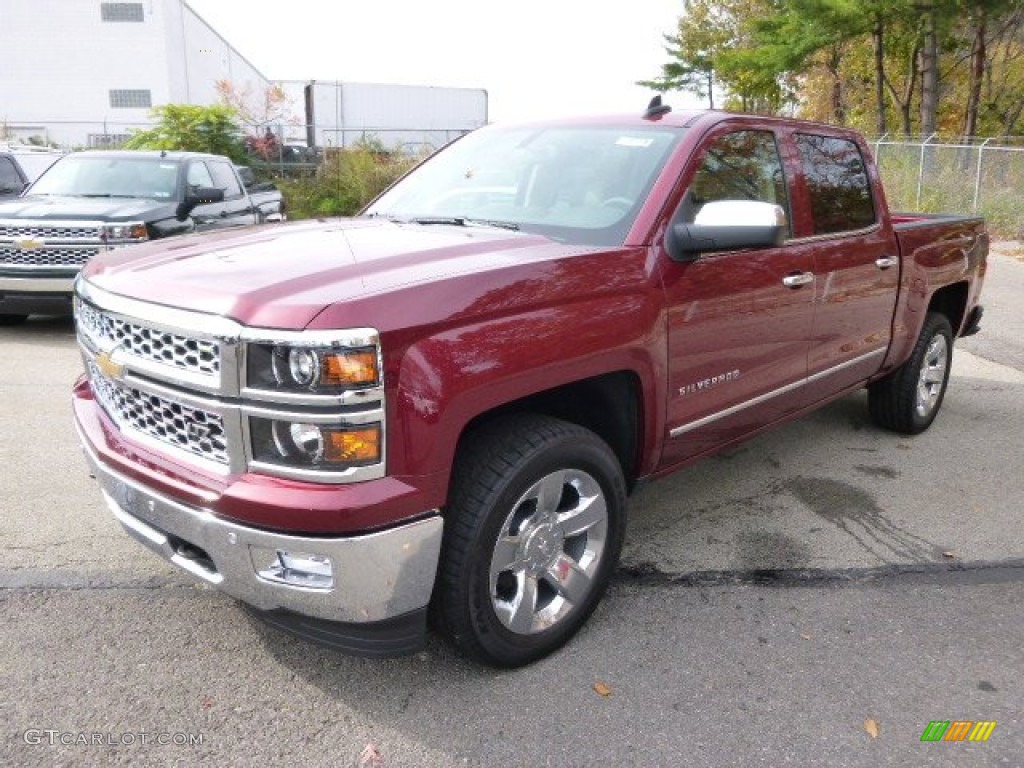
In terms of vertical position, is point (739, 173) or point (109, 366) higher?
point (739, 173)

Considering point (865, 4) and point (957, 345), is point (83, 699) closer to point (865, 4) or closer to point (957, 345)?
point (957, 345)

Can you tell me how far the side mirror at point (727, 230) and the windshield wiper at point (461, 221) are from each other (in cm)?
64

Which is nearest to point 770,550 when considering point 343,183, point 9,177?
point 9,177

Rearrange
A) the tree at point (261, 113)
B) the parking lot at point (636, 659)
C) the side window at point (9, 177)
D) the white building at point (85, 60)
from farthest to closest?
1. the white building at point (85, 60)
2. the tree at point (261, 113)
3. the side window at point (9, 177)
4. the parking lot at point (636, 659)

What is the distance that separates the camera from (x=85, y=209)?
7957mm

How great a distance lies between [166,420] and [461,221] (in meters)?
1.45

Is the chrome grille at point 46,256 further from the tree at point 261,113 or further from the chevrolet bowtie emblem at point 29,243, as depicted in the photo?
the tree at point 261,113

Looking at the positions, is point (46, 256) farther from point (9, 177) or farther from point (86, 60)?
point (86, 60)

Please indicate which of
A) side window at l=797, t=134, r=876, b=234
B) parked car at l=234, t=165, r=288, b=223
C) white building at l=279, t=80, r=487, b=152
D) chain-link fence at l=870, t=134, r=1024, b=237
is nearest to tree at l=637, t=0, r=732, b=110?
white building at l=279, t=80, r=487, b=152

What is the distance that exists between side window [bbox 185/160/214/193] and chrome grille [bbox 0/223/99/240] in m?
1.47

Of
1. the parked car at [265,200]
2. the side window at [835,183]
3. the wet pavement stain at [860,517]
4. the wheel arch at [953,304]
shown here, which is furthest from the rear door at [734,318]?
the parked car at [265,200]

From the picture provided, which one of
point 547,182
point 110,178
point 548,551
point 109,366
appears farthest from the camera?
point 110,178

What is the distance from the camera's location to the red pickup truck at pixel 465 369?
2.29m

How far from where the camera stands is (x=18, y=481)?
4418mm
